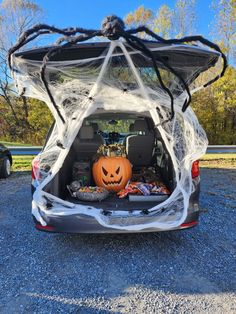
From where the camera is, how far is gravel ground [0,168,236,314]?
250 centimetres

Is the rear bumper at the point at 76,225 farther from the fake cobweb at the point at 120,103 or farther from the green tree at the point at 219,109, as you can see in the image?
the green tree at the point at 219,109

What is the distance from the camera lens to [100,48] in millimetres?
2650

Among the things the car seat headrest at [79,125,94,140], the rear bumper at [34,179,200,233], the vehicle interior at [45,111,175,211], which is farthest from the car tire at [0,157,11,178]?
the rear bumper at [34,179,200,233]

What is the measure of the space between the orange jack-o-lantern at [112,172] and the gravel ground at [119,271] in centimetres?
75

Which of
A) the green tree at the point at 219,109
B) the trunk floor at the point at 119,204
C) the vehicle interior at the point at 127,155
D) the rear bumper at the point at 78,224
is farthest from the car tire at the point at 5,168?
the green tree at the point at 219,109

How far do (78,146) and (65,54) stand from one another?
188 centimetres

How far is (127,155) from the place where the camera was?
4938 mm

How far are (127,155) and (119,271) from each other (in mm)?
2250

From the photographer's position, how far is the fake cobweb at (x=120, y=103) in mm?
2941

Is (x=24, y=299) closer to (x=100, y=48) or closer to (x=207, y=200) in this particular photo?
(x=100, y=48)

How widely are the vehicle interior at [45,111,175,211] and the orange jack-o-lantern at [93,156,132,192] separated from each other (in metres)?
0.16

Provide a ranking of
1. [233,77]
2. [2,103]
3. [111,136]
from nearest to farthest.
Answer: [111,136] → [233,77] → [2,103]

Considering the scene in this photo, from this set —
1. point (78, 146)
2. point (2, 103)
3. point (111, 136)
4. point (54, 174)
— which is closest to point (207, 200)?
point (111, 136)

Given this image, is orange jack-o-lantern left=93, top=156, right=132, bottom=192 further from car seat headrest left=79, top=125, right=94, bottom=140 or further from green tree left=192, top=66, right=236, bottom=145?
green tree left=192, top=66, right=236, bottom=145
